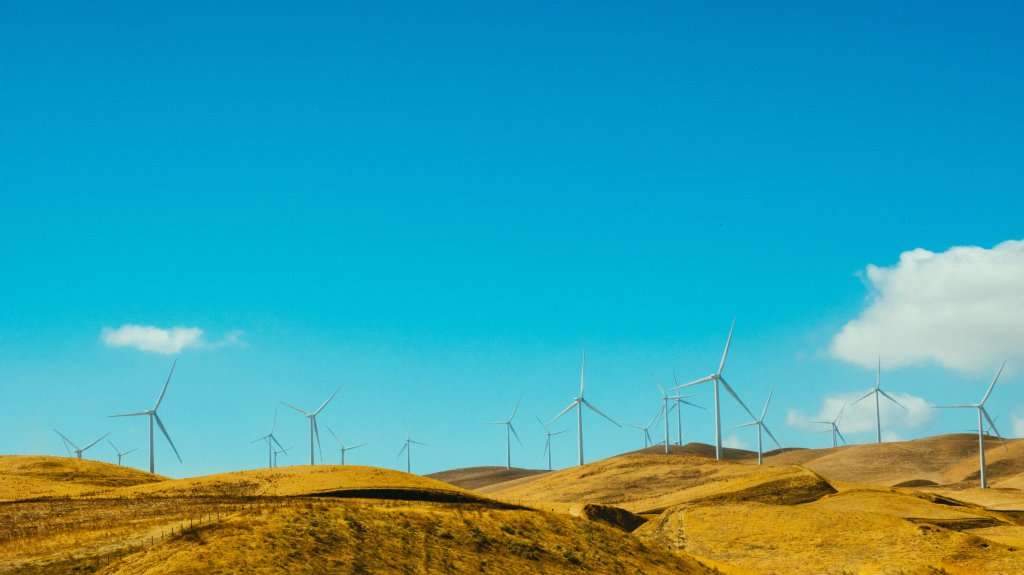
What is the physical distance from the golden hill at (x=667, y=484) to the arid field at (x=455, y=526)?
15.2 inches

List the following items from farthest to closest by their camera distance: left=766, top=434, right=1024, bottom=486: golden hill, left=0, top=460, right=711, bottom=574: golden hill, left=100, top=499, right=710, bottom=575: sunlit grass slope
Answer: left=766, top=434, right=1024, bottom=486: golden hill, left=0, top=460, right=711, bottom=574: golden hill, left=100, top=499, right=710, bottom=575: sunlit grass slope

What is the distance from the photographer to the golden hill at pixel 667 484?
10094cm

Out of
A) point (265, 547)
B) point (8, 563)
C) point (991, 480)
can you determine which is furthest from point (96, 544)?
point (991, 480)

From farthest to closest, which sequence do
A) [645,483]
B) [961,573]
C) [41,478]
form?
[645,483]
[41,478]
[961,573]

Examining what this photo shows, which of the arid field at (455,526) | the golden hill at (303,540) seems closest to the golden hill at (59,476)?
the arid field at (455,526)

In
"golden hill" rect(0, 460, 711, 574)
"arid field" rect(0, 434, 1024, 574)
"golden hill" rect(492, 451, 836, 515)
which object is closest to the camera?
"golden hill" rect(0, 460, 711, 574)

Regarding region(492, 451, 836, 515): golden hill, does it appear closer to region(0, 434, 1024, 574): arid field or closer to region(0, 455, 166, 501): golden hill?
region(0, 434, 1024, 574): arid field

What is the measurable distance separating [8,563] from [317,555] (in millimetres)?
13235

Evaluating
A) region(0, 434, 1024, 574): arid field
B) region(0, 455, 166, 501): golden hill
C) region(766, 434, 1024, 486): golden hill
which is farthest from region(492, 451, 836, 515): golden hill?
region(766, 434, 1024, 486): golden hill

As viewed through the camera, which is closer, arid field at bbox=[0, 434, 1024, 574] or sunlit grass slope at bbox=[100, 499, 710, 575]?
sunlit grass slope at bbox=[100, 499, 710, 575]

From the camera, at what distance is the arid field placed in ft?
141

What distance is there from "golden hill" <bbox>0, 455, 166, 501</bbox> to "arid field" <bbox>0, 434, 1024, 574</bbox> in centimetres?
30

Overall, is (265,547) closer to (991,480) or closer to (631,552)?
(631,552)

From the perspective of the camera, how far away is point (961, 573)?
6394 cm
